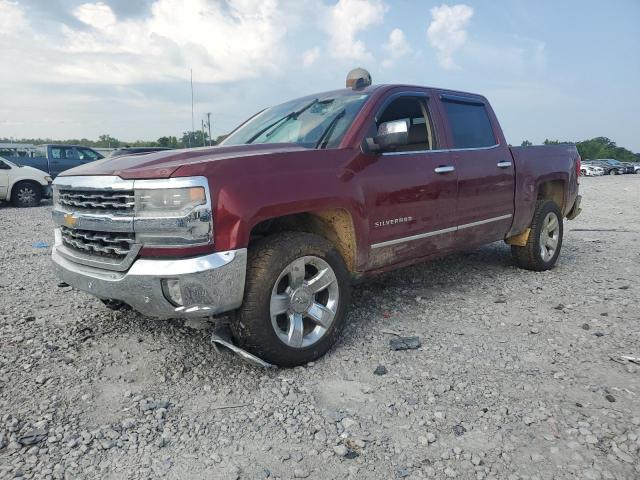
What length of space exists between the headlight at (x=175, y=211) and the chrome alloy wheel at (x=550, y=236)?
4206 mm

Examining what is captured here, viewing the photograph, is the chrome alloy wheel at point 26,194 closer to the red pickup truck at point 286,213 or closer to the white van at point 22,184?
the white van at point 22,184

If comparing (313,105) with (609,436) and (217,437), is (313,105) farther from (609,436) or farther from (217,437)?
(609,436)

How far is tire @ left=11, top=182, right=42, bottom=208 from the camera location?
41.8 ft

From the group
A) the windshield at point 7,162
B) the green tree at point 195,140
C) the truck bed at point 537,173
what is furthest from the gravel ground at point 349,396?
the windshield at point 7,162

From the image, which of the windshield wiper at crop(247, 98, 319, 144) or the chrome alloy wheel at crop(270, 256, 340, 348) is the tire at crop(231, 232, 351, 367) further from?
the windshield wiper at crop(247, 98, 319, 144)

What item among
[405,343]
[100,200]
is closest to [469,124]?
[405,343]

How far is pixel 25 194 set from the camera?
12805 millimetres

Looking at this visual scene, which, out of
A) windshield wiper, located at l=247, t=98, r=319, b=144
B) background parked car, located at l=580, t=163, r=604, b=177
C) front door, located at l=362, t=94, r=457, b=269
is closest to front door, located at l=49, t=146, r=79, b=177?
windshield wiper, located at l=247, t=98, r=319, b=144

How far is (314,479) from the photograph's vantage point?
209 cm

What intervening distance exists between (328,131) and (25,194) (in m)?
12.2

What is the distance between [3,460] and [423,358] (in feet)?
7.85

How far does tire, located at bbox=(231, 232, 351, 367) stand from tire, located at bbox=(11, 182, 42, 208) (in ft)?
40.8

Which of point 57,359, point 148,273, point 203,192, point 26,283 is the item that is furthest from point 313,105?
point 26,283

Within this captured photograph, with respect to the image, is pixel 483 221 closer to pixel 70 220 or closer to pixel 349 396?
pixel 349 396
